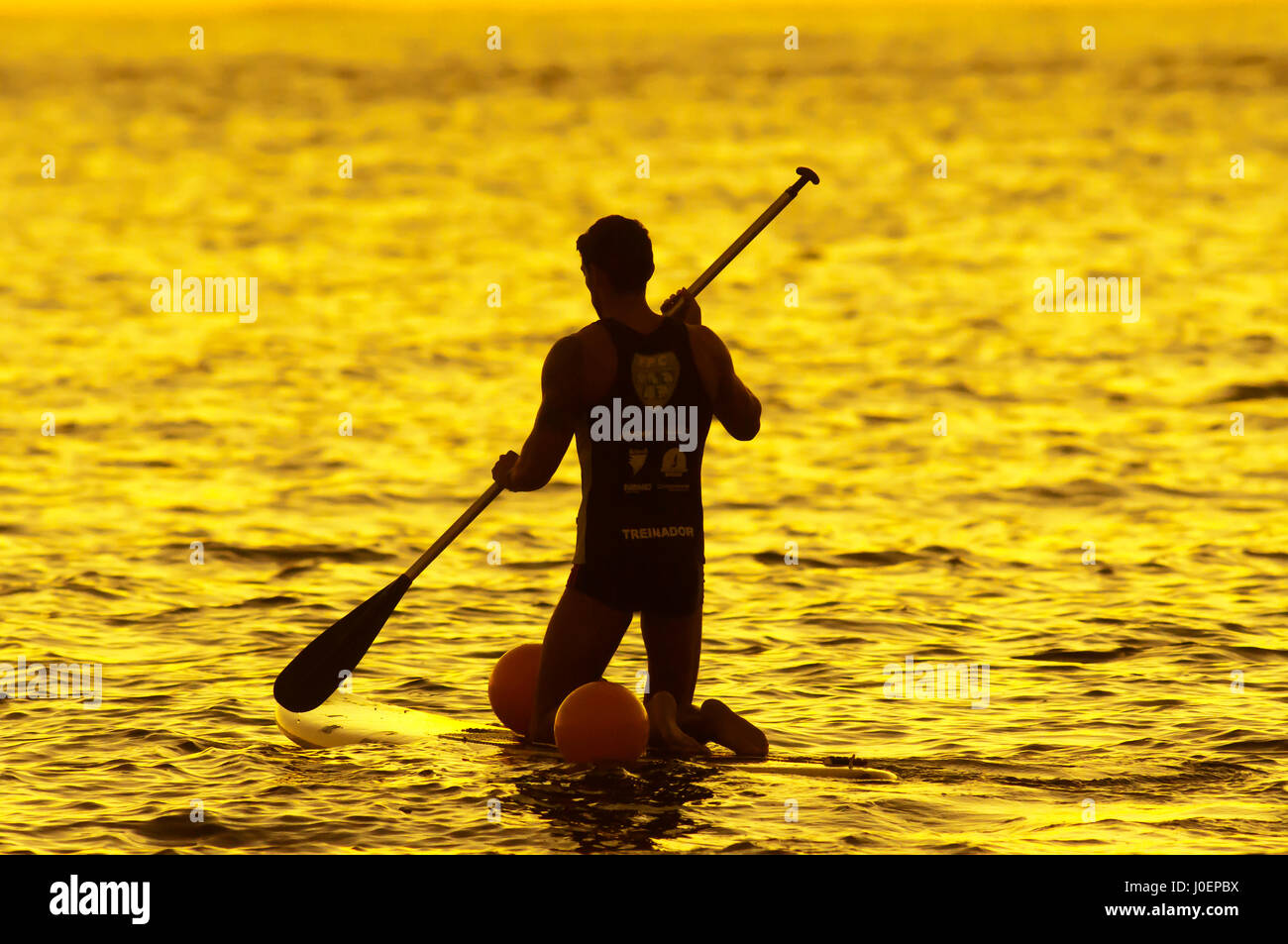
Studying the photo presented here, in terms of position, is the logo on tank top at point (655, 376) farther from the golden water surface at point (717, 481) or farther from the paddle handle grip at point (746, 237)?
the golden water surface at point (717, 481)

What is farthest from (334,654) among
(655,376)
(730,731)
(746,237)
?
(746,237)

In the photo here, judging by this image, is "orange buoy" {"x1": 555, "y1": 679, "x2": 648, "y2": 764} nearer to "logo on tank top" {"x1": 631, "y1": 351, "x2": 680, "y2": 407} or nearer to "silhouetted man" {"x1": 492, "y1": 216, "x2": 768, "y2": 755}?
"silhouetted man" {"x1": 492, "y1": 216, "x2": 768, "y2": 755}

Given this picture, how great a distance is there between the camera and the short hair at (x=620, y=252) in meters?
7.74

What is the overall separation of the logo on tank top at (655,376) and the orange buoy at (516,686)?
4.86ft

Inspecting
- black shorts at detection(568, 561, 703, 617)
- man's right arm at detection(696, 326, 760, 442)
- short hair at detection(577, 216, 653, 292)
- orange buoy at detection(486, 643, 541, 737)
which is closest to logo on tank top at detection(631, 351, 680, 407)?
man's right arm at detection(696, 326, 760, 442)

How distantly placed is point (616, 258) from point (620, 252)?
0.09ft

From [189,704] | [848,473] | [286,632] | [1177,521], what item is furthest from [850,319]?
[189,704]

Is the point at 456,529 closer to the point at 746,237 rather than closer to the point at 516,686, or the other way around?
the point at 516,686

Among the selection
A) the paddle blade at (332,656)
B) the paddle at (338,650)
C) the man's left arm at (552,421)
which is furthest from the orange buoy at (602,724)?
the paddle blade at (332,656)

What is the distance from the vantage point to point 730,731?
8148 millimetres

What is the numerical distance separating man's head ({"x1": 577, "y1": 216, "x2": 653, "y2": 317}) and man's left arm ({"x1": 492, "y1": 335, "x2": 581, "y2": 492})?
24 cm

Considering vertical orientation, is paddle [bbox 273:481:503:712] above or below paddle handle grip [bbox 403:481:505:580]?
below

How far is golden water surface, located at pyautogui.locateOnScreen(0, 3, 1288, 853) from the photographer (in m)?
7.88

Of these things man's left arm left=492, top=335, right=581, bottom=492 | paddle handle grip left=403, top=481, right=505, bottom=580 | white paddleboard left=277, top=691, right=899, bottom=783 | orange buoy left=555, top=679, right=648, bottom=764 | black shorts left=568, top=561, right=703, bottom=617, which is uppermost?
man's left arm left=492, top=335, right=581, bottom=492
